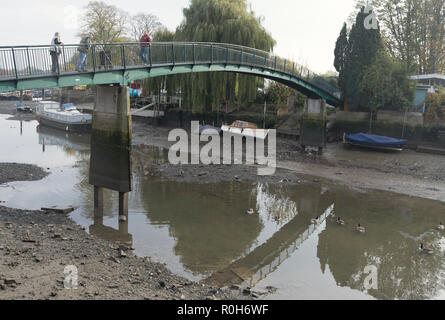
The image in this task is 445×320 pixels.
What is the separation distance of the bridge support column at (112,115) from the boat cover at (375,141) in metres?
20.2

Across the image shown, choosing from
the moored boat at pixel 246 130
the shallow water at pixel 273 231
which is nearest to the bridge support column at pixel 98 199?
the shallow water at pixel 273 231

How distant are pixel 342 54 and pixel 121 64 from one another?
2509cm

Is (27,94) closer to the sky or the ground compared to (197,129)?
closer to the sky

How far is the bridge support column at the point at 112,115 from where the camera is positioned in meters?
14.6

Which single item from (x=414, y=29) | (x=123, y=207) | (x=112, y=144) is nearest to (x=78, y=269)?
(x=123, y=207)

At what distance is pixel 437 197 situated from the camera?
1911 cm

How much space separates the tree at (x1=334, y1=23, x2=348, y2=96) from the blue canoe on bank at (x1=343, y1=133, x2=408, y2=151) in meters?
7.19

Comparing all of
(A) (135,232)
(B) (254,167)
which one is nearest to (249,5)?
(B) (254,167)

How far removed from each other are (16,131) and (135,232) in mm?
29510

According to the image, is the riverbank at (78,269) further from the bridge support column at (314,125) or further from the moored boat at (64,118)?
the moored boat at (64,118)
